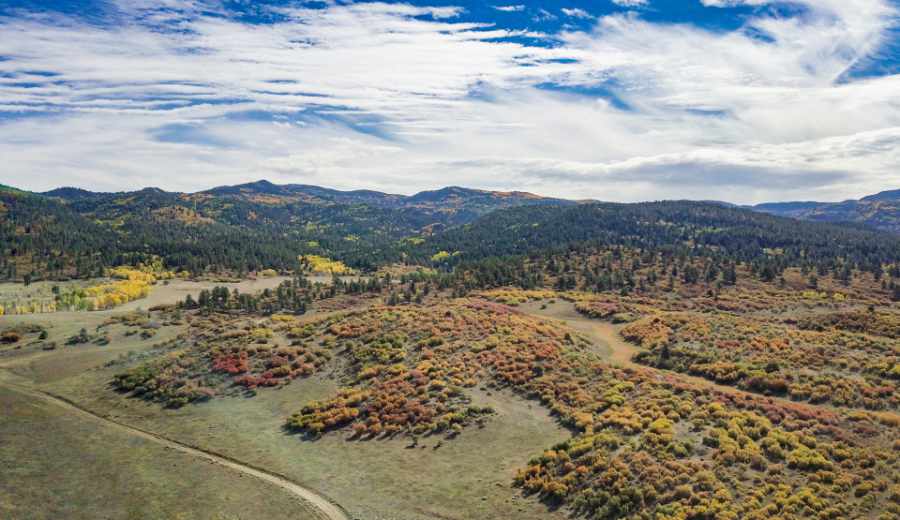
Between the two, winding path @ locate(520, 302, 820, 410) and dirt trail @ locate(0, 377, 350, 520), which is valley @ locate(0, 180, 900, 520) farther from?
winding path @ locate(520, 302, 820, 410)

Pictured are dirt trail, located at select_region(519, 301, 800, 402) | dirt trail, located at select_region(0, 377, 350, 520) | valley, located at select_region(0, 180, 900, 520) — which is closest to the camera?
valley, located at select_region(0, 180, 900, 520)

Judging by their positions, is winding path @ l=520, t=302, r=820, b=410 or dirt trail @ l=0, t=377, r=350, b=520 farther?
winding path @ l=520, t=302, r=820, b=410

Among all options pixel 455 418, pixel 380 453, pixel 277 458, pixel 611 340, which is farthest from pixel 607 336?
pixel 277 458

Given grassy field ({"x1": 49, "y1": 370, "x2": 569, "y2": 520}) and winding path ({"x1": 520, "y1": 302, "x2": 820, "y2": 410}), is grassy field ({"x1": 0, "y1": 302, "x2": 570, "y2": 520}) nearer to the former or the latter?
grassy field ({"x1": 49, "y1": 370, "x2": 569, "y2": 520})

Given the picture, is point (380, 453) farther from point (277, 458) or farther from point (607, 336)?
point (607, 336)

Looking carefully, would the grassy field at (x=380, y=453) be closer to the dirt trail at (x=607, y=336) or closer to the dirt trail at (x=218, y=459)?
the dirt trail at (x=218, y=459)

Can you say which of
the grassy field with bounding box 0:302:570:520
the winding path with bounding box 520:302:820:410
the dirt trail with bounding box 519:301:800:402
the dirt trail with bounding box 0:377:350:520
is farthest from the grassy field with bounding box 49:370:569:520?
the dirt trail with bounding box 519:301:800:402

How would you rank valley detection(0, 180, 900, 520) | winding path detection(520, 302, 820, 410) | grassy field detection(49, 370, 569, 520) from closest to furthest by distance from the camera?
valley detection(0, 180, 900, 520), grassy field detection(49, 370, 569, 520), winding path detection(520, 302, 820, 410)

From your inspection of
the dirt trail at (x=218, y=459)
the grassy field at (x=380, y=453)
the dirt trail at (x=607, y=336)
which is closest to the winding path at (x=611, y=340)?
the dirt trail at (x=607, y=336)
